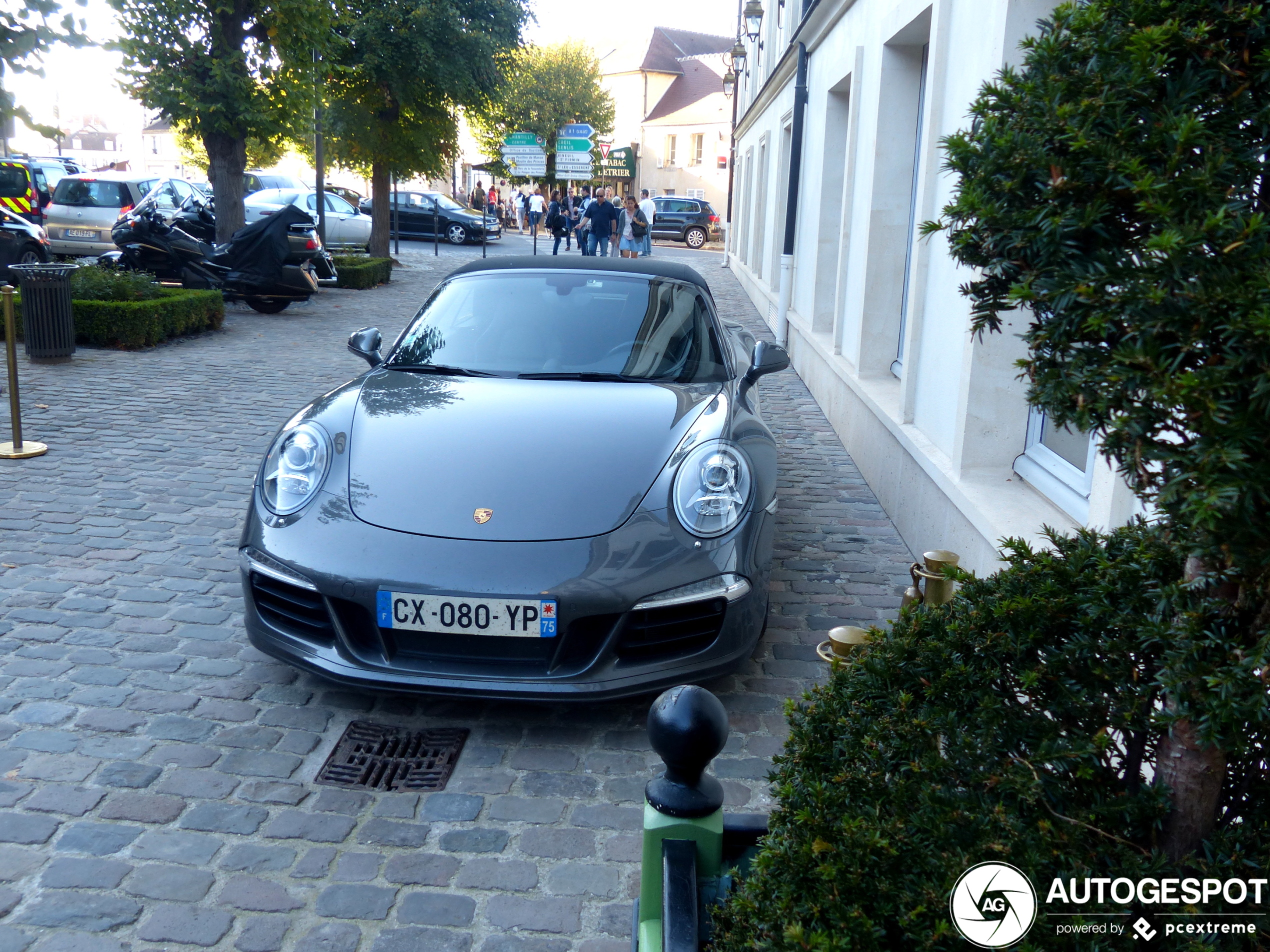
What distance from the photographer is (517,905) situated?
2.86m

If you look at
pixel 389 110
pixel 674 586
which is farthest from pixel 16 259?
pixel 674 586

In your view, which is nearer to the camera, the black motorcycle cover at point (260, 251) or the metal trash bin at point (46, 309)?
the metal trash bin at point (46, 309)

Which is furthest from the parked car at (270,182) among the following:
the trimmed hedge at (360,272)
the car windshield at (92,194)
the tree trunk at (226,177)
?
the tree trunk at (226,177)

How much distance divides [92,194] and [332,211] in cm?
716

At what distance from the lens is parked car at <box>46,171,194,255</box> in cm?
2131

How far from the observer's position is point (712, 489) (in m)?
4.03

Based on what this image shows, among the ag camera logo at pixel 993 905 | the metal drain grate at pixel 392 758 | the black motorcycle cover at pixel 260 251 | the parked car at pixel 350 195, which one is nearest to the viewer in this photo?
the ag camera logo at pixel 993 905

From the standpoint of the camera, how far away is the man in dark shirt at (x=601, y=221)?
2650 cm

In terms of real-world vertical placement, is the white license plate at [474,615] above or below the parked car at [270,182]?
below

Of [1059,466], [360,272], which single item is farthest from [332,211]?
[1059,466]

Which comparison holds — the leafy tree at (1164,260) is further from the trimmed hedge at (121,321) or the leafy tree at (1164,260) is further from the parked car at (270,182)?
the parked car at (270,182)

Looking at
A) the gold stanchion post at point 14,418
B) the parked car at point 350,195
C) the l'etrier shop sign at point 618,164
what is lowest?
the gold stanchion post at point 14,418

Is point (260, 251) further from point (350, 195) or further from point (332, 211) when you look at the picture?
point (350, 195)

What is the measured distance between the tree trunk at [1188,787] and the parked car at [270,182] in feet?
92.4
